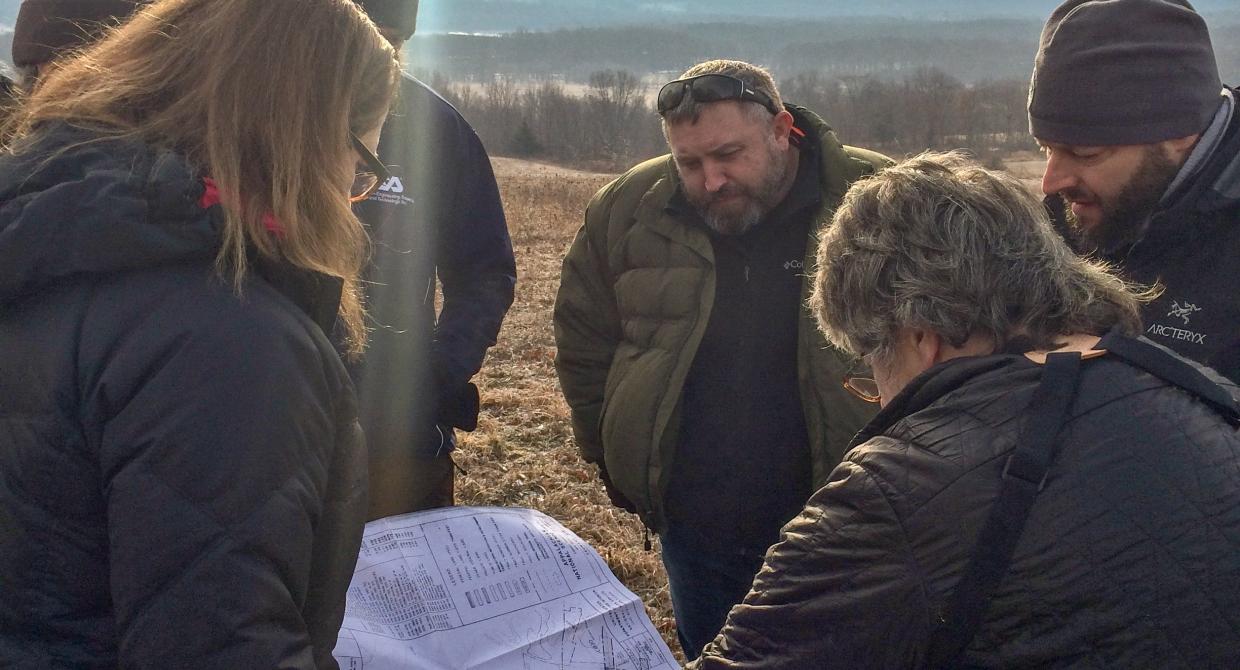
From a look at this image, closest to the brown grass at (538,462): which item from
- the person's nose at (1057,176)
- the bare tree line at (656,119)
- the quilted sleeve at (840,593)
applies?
the person's nose at (1057,176)

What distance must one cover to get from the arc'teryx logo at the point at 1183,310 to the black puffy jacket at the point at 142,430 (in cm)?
170

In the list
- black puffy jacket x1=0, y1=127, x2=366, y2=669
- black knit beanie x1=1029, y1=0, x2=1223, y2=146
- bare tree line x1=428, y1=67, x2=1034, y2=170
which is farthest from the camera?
bare tree line x1=428, y1=67, x2=1034, y2=170

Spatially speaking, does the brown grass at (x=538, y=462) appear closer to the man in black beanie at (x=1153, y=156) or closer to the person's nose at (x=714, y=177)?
the person's nose at (x=714, y=177)

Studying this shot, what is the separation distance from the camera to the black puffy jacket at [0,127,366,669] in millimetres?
1065

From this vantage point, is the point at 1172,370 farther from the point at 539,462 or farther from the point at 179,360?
the point at 539,462

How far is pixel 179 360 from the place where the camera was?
3.52 feet

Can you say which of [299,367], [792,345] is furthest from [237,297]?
[792,345]

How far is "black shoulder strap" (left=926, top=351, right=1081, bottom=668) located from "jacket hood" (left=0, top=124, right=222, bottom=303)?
3.30 feet

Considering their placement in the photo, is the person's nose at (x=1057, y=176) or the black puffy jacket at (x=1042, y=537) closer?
the black puffy jacket at (x=1042, y=537)

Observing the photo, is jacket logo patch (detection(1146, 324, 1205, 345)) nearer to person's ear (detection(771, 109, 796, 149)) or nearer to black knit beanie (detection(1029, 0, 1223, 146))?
black knit beanie (detection(1029, 0, 1223, 146))

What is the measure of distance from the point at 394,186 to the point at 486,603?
1.34m

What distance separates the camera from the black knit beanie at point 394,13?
2635mm

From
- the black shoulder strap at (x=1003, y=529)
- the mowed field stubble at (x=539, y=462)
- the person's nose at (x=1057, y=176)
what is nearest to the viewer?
the black shoulder strap at (x=1003, y=529)

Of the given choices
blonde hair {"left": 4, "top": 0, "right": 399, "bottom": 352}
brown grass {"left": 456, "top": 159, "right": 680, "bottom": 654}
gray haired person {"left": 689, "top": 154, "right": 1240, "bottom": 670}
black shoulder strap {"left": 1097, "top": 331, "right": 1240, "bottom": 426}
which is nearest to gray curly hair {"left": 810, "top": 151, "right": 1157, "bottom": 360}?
gray haired person {"left": 689, "top": 154, "right": 1240, "bottom": 670}
